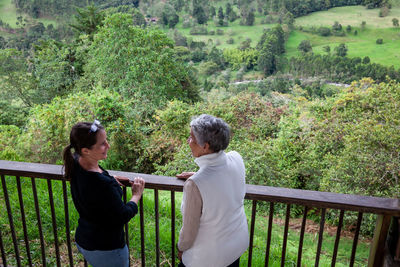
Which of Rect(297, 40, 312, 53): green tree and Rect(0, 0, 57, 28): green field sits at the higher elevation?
Rect(0, 0, 57, 28): green field

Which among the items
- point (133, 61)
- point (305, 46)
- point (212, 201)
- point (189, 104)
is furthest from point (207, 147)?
point (305, 46)

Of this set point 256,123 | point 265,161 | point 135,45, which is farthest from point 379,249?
point 135,45

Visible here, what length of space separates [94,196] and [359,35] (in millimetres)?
37466

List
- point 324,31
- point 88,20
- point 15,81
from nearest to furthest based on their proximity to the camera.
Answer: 1. point 15,81
2. point 88,20
3. point 324,31

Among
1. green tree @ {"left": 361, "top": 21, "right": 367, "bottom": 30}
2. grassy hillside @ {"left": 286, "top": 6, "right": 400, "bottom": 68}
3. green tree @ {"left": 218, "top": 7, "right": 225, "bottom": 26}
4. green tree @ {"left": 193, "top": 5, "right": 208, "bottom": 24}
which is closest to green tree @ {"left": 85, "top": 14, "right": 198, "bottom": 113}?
grassy hillside @ {"left": 286, "top": 6, "right": 400, "bottom": 68}

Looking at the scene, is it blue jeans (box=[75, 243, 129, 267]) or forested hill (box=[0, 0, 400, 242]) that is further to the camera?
forested hill (box=[0, 0, 400, 242])

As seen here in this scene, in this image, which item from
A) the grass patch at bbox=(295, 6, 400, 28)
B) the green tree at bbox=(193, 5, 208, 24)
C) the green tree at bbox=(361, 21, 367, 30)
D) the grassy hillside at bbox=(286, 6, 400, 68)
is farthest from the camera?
the green tree at bbox=(193, 5, 208, 24)

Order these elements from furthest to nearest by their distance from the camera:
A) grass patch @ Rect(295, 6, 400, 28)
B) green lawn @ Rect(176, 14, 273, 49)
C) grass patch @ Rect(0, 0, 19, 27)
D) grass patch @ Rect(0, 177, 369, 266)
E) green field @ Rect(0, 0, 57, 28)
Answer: green lawn @ Rect(176, 14, 273, 49) < grass patch @ Rect(295, 6, 400, 28) < grass patch @ Rect(0, 0, 19, 27) < green field @ Rect(0, 0, 57, 28) < grass patch @ Rect(0, 177, 369, 266)

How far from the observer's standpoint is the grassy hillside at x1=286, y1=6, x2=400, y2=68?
2905 cm

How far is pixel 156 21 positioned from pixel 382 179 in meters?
38.7

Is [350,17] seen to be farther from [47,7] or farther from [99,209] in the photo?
[99,209]

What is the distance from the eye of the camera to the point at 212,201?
131 cm

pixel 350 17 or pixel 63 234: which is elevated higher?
pixel 350 17

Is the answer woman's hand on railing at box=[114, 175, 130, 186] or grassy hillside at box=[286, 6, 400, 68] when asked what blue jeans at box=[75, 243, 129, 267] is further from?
grassy hillside at box=[286, 6, 400, 68]
